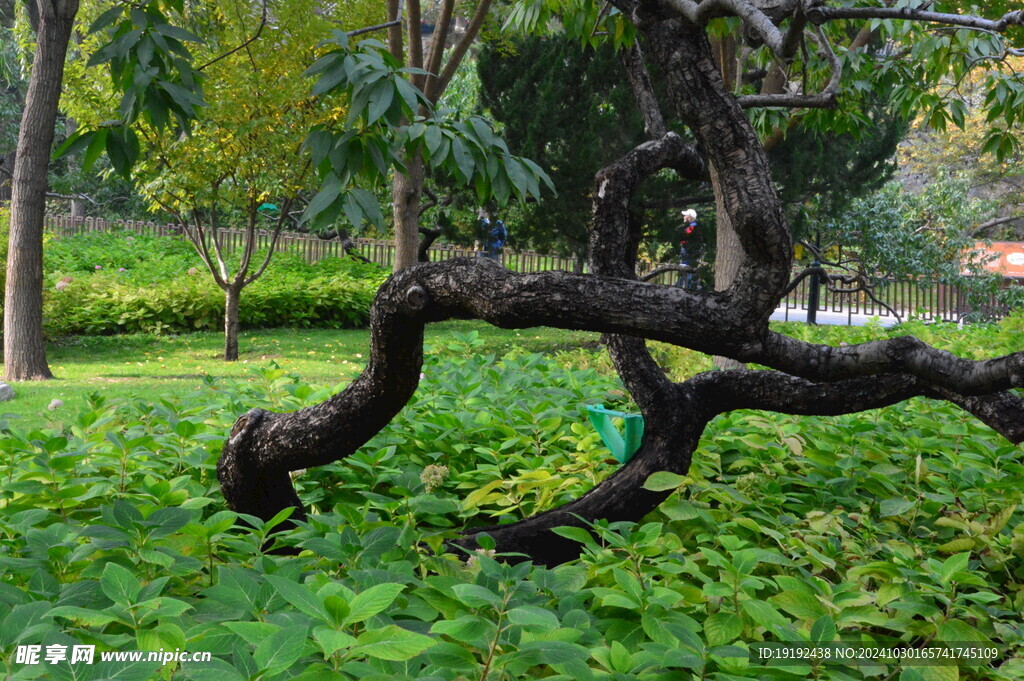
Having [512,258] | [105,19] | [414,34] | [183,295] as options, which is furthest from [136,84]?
[512,258]

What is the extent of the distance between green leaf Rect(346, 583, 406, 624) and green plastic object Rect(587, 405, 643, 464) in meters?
1.49

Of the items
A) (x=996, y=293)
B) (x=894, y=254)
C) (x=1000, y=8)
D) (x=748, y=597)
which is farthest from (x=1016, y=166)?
(x=748, y=597)

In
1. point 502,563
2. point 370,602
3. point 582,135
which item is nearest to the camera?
point 370,602

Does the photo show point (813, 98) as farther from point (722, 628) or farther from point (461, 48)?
point (461, 48)

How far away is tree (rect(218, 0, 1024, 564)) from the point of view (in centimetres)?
237

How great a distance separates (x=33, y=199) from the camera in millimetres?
9062

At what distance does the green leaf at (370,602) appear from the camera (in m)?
1.50

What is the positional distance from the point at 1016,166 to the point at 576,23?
1002 inches

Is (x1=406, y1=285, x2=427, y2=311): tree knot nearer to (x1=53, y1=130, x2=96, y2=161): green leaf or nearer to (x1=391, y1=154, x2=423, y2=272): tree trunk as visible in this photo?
(x1=53, y1=130, x2=96, y2=161): green leaf

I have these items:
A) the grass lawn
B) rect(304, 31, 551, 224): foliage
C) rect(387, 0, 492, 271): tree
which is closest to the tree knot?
rect(304, 31, 551, 224): foliage

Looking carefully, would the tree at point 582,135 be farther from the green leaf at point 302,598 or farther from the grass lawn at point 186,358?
the green leaf at point 302,598

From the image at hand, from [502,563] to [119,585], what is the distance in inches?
39.4

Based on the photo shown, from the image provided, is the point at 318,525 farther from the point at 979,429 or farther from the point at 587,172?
the point at 587,172

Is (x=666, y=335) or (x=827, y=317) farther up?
(x=666, y=335)
